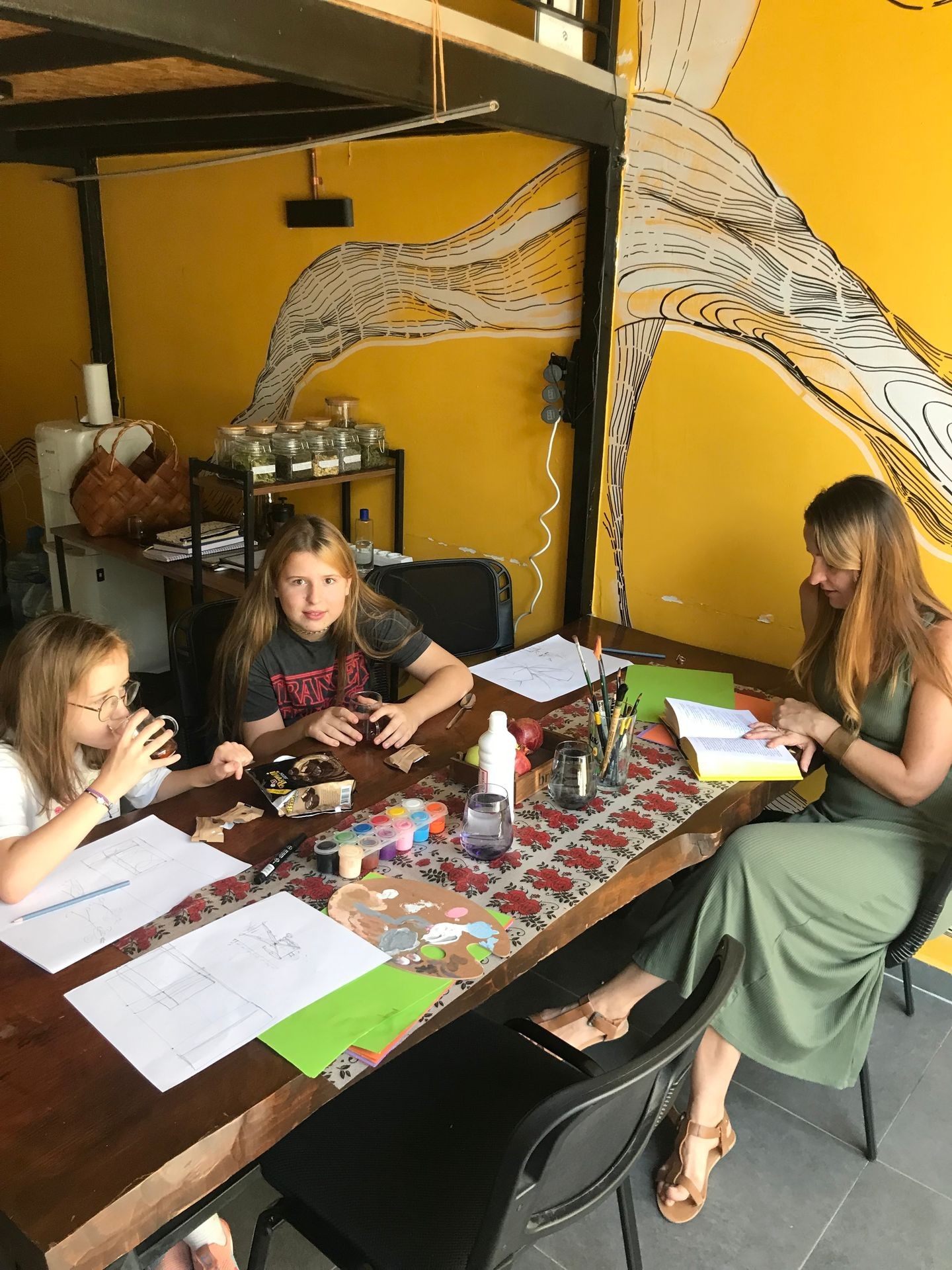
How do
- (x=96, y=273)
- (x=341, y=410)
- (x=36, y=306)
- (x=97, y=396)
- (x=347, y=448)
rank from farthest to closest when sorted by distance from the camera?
1. (x=36, y=306)
2. (x=96, y=273)
3. (x=97, y=396)
4. (x=341, y=410)
5. (x=347, y=448)

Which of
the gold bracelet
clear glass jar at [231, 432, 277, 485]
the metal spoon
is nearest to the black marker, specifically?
the metal spoon

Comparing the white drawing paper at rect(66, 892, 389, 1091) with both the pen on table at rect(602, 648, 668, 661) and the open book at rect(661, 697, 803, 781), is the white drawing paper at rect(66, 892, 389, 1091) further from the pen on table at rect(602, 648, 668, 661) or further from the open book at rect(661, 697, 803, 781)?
the pen on table at rect(602, 648, 668, 661)

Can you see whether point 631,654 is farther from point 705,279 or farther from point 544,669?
point 705,279

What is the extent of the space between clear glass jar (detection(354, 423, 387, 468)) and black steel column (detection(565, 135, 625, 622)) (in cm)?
70

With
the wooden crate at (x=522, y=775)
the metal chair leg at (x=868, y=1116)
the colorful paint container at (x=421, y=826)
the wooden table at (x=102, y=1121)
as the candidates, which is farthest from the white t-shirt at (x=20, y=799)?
the metal chair leg at (x=868, y=1116)

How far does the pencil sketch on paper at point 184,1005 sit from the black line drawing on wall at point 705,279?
71.2 inches

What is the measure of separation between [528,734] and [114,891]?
31.3 inches

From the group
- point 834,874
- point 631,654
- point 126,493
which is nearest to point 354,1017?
point 834,874

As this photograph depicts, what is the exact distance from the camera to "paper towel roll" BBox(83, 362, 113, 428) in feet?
11.9

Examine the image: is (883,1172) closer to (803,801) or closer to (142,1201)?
(803,801)

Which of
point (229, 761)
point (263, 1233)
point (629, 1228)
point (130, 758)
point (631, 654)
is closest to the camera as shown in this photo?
point (263, 1233)

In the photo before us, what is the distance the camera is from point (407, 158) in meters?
2.80

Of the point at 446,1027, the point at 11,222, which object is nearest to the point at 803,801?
the point at 446,1027

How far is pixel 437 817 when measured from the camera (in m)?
1.57
